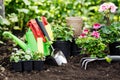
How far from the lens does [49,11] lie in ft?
21.1

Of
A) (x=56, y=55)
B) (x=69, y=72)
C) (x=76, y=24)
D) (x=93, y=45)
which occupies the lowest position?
(x=69, y=72)

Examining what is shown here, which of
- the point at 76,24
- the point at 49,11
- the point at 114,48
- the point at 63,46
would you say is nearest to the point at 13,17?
the point at 49,11

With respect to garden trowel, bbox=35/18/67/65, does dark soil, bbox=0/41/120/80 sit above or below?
below

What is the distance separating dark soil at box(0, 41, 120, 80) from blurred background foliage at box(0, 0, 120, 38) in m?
1.27

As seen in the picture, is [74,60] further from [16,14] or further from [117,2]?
[117,2]

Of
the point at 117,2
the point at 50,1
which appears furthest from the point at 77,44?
the point at 117,2

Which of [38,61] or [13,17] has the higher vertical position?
[13,17]

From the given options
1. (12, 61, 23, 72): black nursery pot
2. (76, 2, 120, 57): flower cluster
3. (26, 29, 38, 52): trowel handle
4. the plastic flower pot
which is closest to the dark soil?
(12, 61, 23, 72): black nursery pot

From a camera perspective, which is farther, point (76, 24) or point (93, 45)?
point (76, 24)

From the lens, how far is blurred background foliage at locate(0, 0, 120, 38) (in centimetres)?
598

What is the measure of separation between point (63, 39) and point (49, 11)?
5.38 ft

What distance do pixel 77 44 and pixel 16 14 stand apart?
1.68m

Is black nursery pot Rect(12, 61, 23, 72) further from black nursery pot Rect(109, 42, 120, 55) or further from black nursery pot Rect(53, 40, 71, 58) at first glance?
black nursery pot Rect(109, 42, 120, 55)

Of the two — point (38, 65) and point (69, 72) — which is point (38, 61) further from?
point (69, 72)
